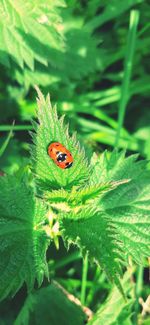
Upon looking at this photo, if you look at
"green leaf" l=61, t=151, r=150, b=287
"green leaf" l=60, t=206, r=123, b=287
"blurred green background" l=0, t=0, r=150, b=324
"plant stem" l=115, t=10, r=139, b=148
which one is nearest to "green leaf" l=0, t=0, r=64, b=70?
"blurred green background" l=0, t=0, r=150, b=324

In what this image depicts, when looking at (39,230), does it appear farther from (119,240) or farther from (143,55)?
(143,55)

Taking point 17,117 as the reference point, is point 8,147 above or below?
below

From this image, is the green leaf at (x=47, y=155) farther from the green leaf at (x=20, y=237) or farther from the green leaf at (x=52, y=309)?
the green leaf at (x=52, y=309)

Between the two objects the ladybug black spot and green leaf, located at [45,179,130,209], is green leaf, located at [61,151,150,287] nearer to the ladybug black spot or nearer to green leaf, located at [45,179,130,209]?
green leaf, located at [45,179,130,209]

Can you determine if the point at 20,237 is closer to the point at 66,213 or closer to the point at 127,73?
the point at 66,213

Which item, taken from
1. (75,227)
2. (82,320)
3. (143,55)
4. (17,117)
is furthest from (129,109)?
(75,227)

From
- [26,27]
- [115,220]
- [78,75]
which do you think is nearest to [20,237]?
[115,220]
